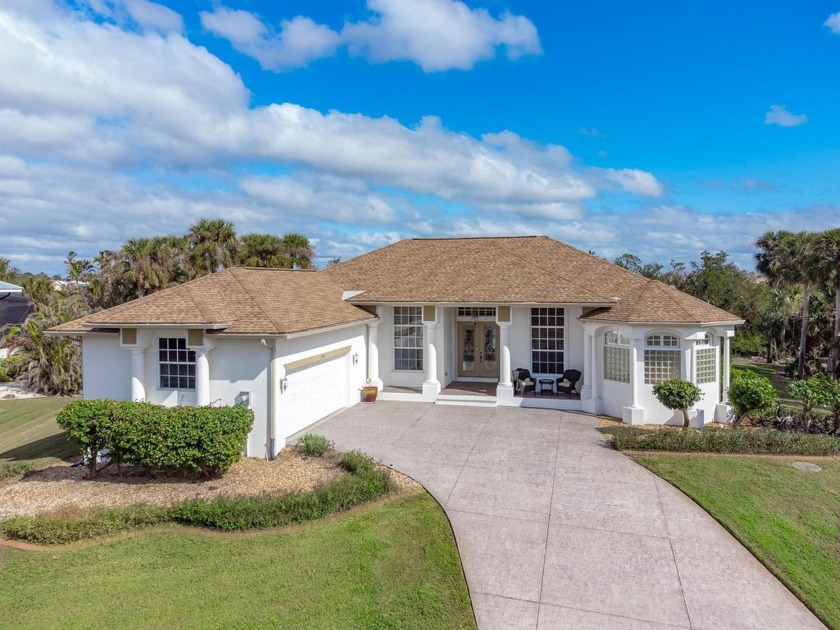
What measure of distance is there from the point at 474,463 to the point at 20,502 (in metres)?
9.87

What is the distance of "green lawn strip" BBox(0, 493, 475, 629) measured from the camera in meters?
A: 6.22

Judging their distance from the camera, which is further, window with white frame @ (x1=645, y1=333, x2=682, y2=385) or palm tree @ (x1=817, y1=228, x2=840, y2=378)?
palm tree @ (x1=817, y1=228, x2=840, y2=378)

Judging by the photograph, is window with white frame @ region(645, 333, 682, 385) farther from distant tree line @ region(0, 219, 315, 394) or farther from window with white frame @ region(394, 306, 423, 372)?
distant tree line @ region(0, 219, 315, 394)

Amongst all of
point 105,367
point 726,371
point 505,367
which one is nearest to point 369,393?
point 505,367

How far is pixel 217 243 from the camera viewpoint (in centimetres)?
2902

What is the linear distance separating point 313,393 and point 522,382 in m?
7.80

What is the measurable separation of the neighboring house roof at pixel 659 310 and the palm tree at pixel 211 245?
874 inches

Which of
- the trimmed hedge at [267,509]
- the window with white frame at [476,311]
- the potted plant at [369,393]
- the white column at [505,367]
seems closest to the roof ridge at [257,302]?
the trimmed hedge at [267,509]

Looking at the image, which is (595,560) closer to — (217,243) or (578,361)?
A: (578,361)

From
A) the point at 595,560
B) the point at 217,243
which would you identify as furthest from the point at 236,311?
the point at 217,243

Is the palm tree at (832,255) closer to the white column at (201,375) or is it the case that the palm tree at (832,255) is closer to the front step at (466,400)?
the front step at (466,400)

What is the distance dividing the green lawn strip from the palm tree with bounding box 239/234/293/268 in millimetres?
23650

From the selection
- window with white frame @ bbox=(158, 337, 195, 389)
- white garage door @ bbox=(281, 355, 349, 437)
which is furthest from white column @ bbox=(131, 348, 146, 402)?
white garage door @ bbox=(281, 355, 349, 437)

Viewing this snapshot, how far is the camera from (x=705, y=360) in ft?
49.1
